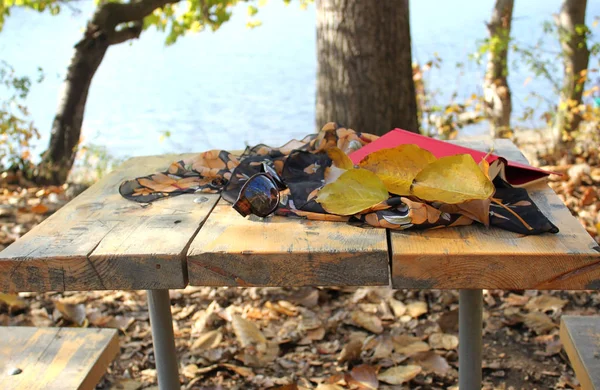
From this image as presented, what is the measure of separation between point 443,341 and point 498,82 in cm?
304

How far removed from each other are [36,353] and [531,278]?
1311 mm

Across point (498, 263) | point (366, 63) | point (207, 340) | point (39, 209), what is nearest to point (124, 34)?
point (39, 209)

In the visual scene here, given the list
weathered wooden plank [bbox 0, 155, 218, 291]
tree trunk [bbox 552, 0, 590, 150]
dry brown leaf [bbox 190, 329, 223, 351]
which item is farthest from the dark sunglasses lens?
tree trunk [bbox 552, 0, 590, 150]

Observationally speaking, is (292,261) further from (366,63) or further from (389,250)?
(366,63)

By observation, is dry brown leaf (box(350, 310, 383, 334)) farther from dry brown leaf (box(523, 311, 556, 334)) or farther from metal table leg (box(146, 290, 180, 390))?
metal table leg (box(146, 290, 180, 390))

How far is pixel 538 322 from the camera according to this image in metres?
2.66

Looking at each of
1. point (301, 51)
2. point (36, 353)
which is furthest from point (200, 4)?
point (301, 51)

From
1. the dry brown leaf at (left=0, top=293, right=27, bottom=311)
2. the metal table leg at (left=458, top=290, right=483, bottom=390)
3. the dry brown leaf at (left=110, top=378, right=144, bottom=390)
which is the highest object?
the metal table leg at (left=458, top=290, right=483, bottom=390)

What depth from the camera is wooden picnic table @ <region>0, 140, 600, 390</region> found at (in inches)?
51.0

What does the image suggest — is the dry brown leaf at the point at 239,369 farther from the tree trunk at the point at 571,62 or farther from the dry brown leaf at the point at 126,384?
the tree trunk at the point at 571,62

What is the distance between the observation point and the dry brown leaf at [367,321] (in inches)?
105

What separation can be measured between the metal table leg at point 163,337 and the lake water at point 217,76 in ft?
12.2

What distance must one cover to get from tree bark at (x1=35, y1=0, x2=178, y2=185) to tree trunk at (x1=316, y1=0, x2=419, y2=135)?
1.64 meters

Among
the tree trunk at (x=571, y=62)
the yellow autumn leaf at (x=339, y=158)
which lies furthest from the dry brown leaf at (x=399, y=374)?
the tree trunk at (x=571, y=62)
